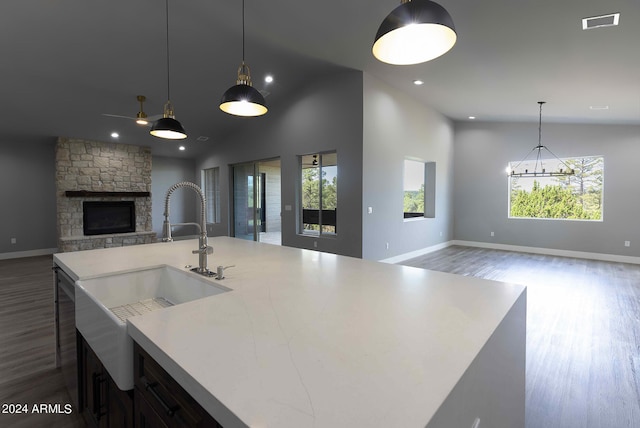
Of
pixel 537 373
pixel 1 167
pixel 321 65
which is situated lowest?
pixel 537 373

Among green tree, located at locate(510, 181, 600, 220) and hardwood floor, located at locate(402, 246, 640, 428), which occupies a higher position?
green tree, located at locate(510, 181, 600, 220)

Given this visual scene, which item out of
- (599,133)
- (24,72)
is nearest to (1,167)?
(24,72)

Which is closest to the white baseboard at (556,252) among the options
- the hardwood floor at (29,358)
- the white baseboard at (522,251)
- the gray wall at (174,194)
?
the white baseboard at (522,251)

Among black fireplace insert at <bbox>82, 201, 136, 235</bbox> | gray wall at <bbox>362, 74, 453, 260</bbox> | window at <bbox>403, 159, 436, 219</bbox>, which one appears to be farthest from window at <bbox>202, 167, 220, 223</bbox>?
window at <bbox>403, 159, 436, 219</bbox>

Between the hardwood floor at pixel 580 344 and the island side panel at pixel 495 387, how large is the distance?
34.2 inches

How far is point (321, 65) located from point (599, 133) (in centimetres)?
598

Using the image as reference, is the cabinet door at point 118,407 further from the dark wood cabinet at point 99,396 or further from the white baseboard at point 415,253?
the white baseboard at point 415,253

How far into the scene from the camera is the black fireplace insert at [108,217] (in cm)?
750

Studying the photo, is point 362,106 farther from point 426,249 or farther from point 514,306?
point 514,306

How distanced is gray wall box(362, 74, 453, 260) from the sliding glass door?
3.04 m

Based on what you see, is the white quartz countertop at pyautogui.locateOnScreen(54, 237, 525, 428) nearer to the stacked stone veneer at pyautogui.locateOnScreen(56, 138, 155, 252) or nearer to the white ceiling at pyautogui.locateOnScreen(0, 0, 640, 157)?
the white ceiling at pyautogui.locateOnScreen(0, 0, 640, 157)

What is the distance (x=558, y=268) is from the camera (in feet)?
19.1

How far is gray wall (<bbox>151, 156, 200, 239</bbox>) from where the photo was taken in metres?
9.33

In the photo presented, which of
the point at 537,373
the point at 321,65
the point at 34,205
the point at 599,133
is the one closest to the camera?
the point at 537,373
